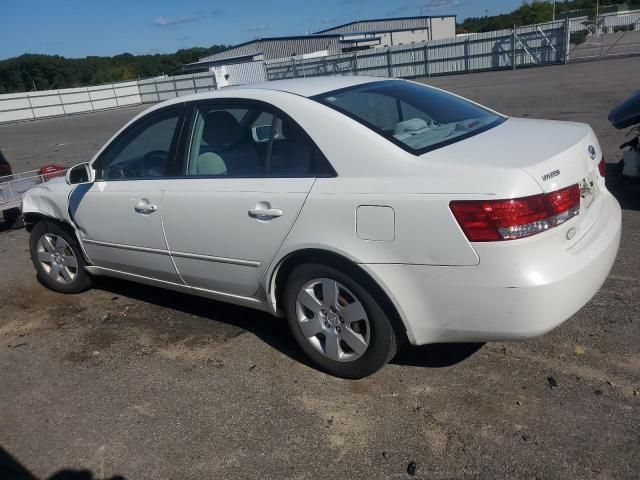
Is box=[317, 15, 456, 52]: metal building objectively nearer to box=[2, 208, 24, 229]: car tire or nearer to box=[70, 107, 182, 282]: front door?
box=[2, 208, 24, 229]: car tire

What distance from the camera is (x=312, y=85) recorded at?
3.76 metres

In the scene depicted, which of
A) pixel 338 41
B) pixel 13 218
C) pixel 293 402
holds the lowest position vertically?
pixel 293 402

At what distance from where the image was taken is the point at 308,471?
2701mm

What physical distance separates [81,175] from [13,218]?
4168 mm

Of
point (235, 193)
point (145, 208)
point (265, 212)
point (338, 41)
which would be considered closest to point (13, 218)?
point (145, 208)

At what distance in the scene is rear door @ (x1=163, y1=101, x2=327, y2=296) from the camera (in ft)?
10.8

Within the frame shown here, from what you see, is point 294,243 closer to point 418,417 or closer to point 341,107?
point 341,107

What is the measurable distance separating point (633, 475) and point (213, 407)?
6.85 ft

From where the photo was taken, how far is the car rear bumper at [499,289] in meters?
2.64

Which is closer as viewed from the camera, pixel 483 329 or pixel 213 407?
pixel 483 329

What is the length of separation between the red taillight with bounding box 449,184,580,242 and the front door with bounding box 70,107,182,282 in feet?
7.07

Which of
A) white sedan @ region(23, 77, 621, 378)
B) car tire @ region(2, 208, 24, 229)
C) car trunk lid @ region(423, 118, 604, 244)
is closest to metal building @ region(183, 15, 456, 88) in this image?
car tire @ region(2, 208, 24, 229)

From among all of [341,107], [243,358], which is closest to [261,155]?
[341,107]

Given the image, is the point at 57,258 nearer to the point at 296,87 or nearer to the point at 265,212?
the point at 265,212
